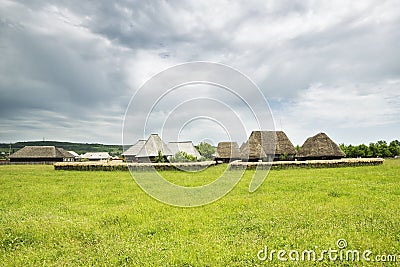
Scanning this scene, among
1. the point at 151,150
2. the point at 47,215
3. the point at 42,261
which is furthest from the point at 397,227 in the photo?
the point at 151,150

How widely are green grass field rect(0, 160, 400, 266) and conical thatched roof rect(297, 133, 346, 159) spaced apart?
33803 mm

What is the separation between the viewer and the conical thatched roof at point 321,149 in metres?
45.6

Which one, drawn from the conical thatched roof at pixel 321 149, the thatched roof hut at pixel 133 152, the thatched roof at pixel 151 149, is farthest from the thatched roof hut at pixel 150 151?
the conical thatched roof at pixel 321 149

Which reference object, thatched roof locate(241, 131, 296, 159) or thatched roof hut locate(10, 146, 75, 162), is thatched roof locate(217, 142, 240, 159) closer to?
thatched roof locate(241, 131, 296, 159)

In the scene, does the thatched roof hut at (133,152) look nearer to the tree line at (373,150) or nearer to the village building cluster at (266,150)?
the village building cluster at (266,150)

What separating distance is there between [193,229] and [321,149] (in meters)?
42.8

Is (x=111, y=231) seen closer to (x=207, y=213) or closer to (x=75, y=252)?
(x=75, y=252)

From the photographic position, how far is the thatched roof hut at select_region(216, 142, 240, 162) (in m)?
56.9

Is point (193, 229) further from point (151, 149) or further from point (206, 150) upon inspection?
point (206, 150)

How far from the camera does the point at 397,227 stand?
813cm

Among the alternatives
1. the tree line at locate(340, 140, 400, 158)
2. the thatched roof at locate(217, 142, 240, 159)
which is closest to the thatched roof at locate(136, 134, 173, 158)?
the thatched roof at locate(217, 142, 240, 159)

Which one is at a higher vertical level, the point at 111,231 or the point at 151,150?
the point at 151,150

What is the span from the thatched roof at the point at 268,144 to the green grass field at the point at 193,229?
1240 inches

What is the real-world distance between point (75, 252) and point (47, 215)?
4763 millimetres
